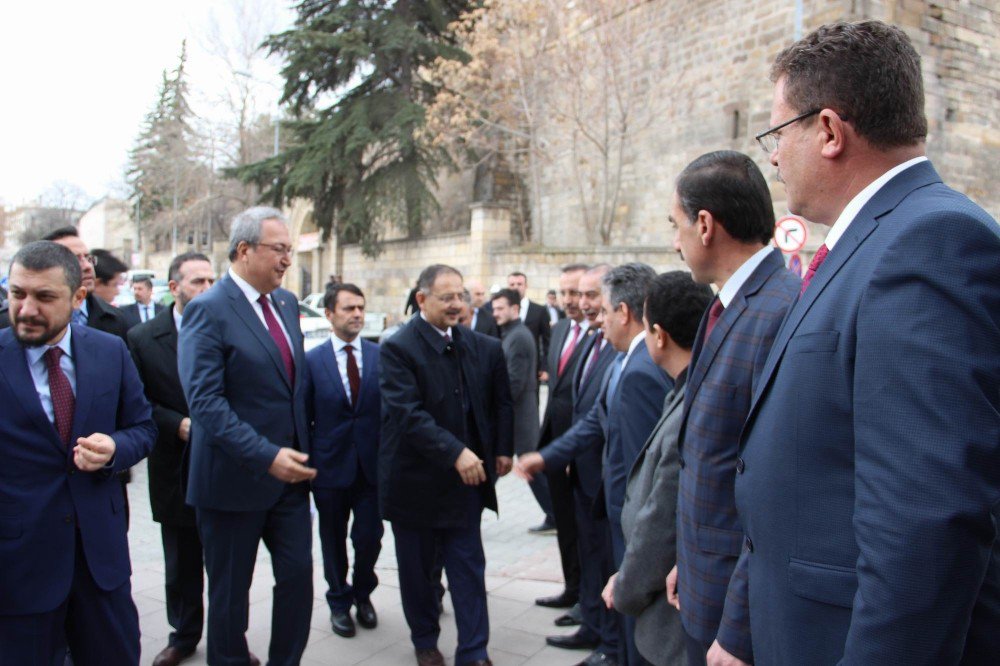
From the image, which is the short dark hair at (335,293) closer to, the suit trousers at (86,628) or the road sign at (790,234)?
the suit trousers at (86,628)

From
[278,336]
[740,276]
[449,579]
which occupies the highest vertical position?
[740,276]

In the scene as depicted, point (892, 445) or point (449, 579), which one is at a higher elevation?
point (892, 445)

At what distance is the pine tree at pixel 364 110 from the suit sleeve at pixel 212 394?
723 inches

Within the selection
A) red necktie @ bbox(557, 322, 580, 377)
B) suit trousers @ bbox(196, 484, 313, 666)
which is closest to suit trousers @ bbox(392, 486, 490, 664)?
suit trousers @ bbox(196, 484, 313, 666)

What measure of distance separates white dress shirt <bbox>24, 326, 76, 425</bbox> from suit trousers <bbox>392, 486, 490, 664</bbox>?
5.98 ft

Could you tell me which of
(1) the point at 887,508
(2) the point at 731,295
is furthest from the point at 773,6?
(1) the point at 887,508

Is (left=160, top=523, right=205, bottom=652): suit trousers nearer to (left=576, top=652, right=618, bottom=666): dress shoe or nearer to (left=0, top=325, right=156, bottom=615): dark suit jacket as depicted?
(left=0, top=325, right=156, bottom=615): dark suit jacket

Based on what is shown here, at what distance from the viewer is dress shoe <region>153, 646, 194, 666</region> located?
155 inches

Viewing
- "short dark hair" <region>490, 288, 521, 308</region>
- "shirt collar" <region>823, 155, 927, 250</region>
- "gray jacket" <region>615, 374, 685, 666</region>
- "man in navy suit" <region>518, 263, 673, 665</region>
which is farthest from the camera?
"short dark hair" <region>490, 288, 521, 308</region>

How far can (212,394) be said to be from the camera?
11.0ft

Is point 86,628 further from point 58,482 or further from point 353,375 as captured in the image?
point 353,375

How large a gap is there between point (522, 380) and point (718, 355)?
475 centimetres

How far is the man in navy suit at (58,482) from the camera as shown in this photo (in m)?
2.67

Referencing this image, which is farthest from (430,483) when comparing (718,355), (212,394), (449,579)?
(718,355)
